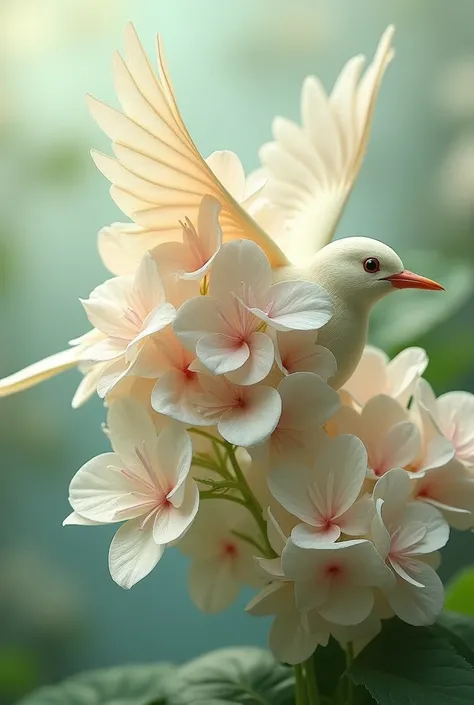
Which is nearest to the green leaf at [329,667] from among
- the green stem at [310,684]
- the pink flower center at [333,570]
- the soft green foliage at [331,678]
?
the soft green foliage at [331,678]

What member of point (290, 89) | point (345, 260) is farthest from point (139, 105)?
point (290, 89)

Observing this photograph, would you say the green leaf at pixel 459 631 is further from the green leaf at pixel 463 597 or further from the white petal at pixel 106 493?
the white petal at pixel 106 493

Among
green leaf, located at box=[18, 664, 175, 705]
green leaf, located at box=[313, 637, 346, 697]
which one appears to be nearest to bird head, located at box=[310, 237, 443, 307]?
green leaf, located at box=[313, 637, 346, 697]

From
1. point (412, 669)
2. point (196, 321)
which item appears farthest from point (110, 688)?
point (196, 321)

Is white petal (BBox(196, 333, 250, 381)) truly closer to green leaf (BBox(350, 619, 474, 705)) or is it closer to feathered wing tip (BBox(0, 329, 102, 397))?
feathered wing tip (BBox(0, 329, 102, 397))

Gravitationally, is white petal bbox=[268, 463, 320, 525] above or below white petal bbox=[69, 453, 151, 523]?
below

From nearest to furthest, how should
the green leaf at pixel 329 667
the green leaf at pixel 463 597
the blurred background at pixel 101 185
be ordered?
the green leaf at pixel 329 667
the green leaf at pixel 463 597
the blurred background at pixel 101 185
